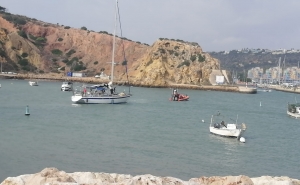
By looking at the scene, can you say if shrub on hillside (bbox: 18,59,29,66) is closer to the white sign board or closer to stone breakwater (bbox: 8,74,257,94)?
stone breakwater (bbox: 8,74,257,94)

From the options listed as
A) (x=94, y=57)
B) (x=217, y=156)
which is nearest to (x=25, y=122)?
(x=217, y=156)

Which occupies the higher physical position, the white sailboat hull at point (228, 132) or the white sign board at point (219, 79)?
the white sign board at point (219, 79)

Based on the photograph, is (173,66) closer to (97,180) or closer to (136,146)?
(136,146)

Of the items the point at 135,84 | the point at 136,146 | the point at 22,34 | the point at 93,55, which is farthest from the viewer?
the point at 93,55

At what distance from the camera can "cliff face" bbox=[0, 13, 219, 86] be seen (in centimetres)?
9062

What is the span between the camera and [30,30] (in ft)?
380

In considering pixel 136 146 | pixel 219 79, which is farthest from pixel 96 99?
pixel 219 79

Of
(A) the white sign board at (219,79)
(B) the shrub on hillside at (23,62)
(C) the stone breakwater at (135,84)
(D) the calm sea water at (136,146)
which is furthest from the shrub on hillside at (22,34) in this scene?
(D) the calm sea water at (136,146)

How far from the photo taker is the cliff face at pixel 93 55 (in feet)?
297

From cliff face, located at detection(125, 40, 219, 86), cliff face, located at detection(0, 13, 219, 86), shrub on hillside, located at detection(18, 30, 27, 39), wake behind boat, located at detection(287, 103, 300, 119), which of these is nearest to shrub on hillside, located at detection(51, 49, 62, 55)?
cliff face, located at detection(0, 13, 219, 86)

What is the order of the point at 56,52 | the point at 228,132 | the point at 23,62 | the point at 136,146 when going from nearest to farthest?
the point at 136,146 < the point at 228,132 < the point at 23,62 < the point at 56,52

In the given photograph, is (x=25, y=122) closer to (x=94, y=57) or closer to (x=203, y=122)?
(x=203, y=122)

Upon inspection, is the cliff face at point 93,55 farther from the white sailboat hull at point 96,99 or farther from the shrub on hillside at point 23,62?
the white sailboat hull at point 96,99

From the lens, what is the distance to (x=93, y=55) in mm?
110375
